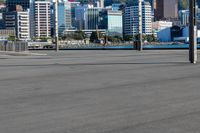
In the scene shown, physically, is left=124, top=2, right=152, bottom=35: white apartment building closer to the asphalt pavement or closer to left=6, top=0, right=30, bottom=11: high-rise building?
left=6, top=0, right=30, bottom=11: high-rise building

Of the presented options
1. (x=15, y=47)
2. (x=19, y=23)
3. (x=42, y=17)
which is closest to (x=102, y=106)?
(x=15, y=47)

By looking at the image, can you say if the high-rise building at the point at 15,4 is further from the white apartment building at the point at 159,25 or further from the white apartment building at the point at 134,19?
the white apartment building at the point at 159,25

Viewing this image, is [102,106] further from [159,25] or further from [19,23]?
[159,25]

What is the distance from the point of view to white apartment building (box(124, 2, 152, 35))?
128 metres

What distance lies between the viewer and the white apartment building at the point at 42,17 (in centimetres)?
15436

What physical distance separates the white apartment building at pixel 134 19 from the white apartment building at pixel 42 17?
25.2 metres

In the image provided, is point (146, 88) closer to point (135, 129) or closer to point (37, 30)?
point (135, 129)

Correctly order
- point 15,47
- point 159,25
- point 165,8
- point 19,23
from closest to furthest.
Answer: point 15,47 → point 165,8 → point 19,23 → point 159,25

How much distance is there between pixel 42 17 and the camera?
163000 millimetres

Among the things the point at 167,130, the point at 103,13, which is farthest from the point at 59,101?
the point at 103,13

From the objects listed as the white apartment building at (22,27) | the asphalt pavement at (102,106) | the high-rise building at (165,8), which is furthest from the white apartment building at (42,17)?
the asphalt pavement at (102,106)

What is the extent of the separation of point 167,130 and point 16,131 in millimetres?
2633

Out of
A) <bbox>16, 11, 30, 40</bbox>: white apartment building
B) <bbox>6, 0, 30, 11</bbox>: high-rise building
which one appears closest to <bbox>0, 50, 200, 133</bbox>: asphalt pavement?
<bbox>6, 0, 30, 11</bbox>: high-rise building

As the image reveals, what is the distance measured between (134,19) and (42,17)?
4143 centimetres
